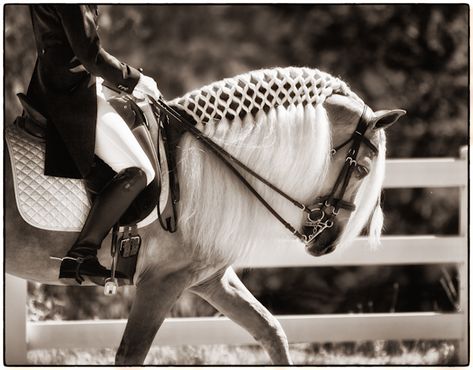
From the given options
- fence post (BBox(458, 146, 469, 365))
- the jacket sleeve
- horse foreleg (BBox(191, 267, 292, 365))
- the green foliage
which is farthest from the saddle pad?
fence post (BBox(458, 146, 469, 365))

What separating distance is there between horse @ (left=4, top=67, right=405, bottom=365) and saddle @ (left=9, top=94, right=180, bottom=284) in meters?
0.05

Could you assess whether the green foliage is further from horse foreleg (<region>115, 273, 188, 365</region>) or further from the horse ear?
the horse ear

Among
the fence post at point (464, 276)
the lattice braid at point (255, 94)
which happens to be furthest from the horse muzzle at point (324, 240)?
the fence post at point (464, 276)

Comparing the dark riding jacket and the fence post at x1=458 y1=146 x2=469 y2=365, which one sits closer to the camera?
the dark riding jacket

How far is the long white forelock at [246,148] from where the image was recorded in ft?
10.8

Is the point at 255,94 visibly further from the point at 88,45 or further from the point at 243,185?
the point at 88,45

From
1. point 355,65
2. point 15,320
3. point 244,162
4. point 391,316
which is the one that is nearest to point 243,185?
point 244,162

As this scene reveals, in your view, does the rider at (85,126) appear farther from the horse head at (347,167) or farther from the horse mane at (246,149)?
the horse head at (347,167)

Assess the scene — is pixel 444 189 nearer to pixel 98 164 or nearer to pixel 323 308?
pixel 323 308

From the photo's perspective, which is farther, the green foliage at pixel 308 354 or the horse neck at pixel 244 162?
the green foliage at pixel 308 354

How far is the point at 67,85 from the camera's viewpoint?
10.2 feet

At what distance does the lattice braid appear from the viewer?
3.29 m

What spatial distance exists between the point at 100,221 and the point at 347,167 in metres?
1.02

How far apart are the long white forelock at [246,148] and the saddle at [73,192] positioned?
3.6 inches
